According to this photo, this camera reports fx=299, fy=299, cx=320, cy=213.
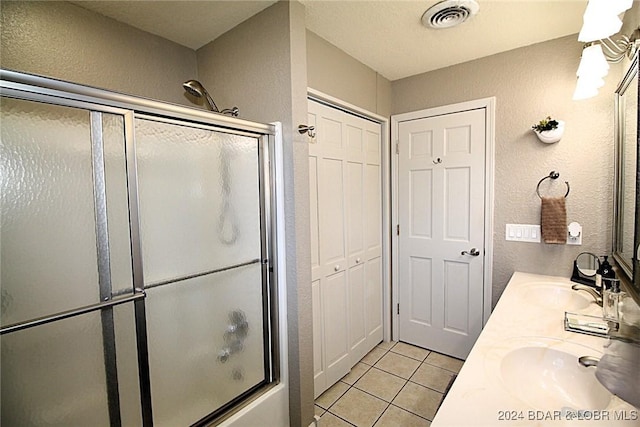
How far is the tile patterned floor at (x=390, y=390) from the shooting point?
1859mm

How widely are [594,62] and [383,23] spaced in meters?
1.08

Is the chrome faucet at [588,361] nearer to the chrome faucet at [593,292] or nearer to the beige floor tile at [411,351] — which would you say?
the chrome faucet at [593,292]

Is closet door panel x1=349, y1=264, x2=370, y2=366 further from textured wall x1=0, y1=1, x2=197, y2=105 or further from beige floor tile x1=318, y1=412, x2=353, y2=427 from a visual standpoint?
textured wall x1=0, y1=1, x2=197, y2=105

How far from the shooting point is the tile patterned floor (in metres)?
1.86

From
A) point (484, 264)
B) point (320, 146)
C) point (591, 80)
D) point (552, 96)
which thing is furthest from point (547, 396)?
point (552, 96)

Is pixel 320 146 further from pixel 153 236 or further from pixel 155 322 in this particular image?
pixel 155 322

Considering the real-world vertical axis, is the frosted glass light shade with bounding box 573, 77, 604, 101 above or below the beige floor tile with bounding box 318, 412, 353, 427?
above

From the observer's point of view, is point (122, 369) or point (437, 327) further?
point (437, 327)

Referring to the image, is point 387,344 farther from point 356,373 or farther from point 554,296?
point 554,296

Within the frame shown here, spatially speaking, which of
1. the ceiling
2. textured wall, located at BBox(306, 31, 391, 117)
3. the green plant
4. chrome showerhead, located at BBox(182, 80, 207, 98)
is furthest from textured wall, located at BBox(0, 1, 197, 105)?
the green plant

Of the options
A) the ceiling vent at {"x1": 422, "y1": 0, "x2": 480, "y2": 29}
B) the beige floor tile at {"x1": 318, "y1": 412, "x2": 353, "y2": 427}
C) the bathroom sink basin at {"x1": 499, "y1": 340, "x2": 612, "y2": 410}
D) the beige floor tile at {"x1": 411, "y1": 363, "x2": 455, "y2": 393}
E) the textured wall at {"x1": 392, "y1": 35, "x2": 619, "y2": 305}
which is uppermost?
the ceiling vent at {"x1": 422, "y1": 0, "x2": 480, "y2": 29}

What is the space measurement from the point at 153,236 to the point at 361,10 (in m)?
1.56

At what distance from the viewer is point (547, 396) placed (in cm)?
104

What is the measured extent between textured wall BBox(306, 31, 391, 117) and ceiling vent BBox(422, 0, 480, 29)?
58 centimetres
